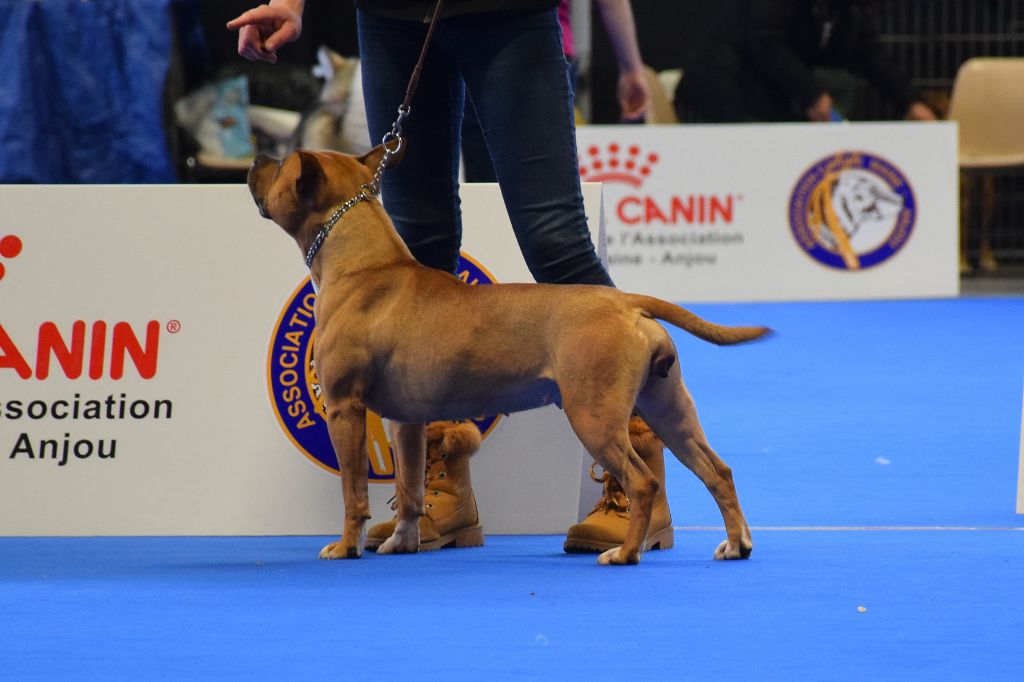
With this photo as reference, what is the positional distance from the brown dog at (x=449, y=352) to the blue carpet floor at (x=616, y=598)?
15cm

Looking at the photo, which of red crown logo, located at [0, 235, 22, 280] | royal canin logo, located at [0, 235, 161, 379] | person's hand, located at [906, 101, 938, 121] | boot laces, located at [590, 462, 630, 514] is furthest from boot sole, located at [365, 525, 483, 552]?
person's hand, located at [906, 101, 938, 121]

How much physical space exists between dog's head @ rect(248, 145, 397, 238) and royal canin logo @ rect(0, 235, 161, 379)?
0.45 m

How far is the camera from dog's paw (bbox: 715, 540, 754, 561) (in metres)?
2.82

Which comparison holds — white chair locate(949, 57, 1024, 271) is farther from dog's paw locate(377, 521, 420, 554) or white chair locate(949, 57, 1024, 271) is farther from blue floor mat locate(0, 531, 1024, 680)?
dog's paw locate(377, 521, 420, 554)

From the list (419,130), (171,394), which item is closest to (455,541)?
(171,394)

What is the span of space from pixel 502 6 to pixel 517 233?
1.33 feet

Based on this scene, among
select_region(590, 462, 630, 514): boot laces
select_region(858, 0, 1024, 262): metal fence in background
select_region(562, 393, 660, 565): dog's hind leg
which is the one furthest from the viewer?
select_region(858, 0, 1024, 262): metal fence in background

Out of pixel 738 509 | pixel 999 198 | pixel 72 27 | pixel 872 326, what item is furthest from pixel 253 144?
pixel 738 509

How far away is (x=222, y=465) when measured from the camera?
323 centimetres

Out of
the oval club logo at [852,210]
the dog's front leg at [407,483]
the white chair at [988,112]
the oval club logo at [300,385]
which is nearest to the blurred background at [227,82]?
the white chair at [988,112]

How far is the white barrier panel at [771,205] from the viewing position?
852 centimetres

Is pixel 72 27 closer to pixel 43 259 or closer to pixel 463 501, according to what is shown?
pixel 43 259

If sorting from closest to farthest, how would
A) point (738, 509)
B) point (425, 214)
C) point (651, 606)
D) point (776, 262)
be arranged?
1. point (651, 606)
2. point (738, 509)
3. point (425, 214)
4. point (776, 262)

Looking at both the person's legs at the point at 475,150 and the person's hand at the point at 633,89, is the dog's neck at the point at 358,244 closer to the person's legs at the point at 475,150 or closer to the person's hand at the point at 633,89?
the person's legs at the point at 475,150
